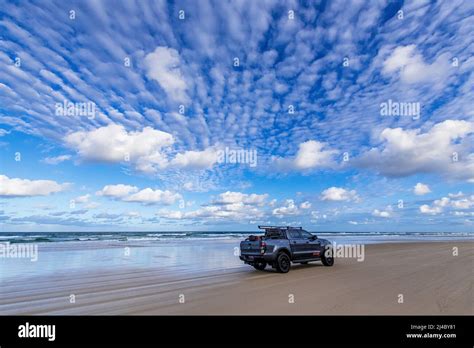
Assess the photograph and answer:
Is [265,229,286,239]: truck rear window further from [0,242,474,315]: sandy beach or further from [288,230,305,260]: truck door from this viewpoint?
[0,242,474,315]: sandy beach

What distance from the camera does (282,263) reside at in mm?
13164

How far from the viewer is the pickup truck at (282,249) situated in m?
13.0

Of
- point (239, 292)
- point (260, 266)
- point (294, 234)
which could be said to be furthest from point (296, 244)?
point (239, 292)

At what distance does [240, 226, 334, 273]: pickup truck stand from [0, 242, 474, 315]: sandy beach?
0.67 meters

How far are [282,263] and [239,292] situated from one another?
15.1ft

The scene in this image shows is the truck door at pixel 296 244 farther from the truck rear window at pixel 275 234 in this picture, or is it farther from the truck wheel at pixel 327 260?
the truck wheel at pixel 327 260

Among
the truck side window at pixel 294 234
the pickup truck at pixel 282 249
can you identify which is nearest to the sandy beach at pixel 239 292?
the pickup truck at pixel 282 249

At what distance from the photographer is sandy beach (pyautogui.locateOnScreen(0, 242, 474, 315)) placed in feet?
23.7

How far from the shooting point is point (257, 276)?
12.1 meters

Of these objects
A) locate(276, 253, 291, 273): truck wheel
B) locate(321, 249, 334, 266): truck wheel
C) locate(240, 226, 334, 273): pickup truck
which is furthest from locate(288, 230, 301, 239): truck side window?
locate(321, 249, 334, 266): truck wheel
